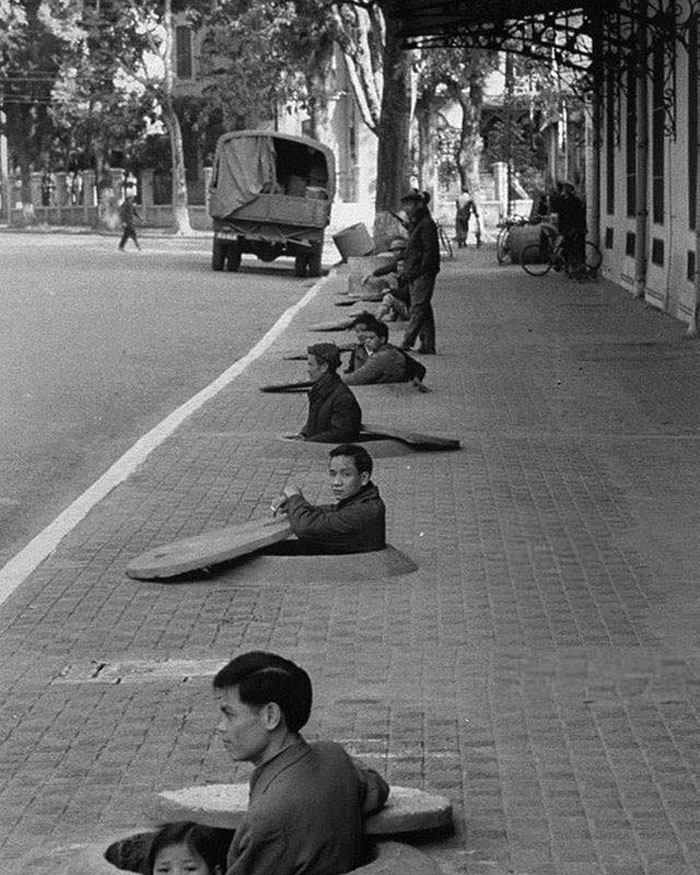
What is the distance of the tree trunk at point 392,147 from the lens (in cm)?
3875

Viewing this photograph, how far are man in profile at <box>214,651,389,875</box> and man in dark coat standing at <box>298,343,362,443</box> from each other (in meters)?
8.17

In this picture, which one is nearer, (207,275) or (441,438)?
(441,438)

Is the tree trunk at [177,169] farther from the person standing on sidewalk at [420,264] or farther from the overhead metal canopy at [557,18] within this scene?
the person standing on sidewalk at [420,264]

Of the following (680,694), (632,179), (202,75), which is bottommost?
(680,694)

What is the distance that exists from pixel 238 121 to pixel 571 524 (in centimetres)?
5859

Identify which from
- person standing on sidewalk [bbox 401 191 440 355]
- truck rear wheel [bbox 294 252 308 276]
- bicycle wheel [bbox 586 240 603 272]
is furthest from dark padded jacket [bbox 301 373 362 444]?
truck rear wheel [bbox 294 252 308 276]

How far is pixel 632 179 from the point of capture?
107ft

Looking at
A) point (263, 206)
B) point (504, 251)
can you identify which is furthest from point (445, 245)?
point (263, 206)

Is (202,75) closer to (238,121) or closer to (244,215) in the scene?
(238,121)

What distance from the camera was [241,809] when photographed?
5.90m

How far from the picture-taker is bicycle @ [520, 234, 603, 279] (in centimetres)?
3559

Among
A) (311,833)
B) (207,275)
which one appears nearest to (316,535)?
(311,833)

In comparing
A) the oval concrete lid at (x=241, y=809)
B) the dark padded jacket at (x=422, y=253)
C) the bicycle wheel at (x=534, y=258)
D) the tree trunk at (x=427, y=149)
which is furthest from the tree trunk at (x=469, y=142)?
the oval concrete lid at (x=241, y=809)

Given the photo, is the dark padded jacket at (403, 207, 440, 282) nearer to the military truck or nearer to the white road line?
the white road line
